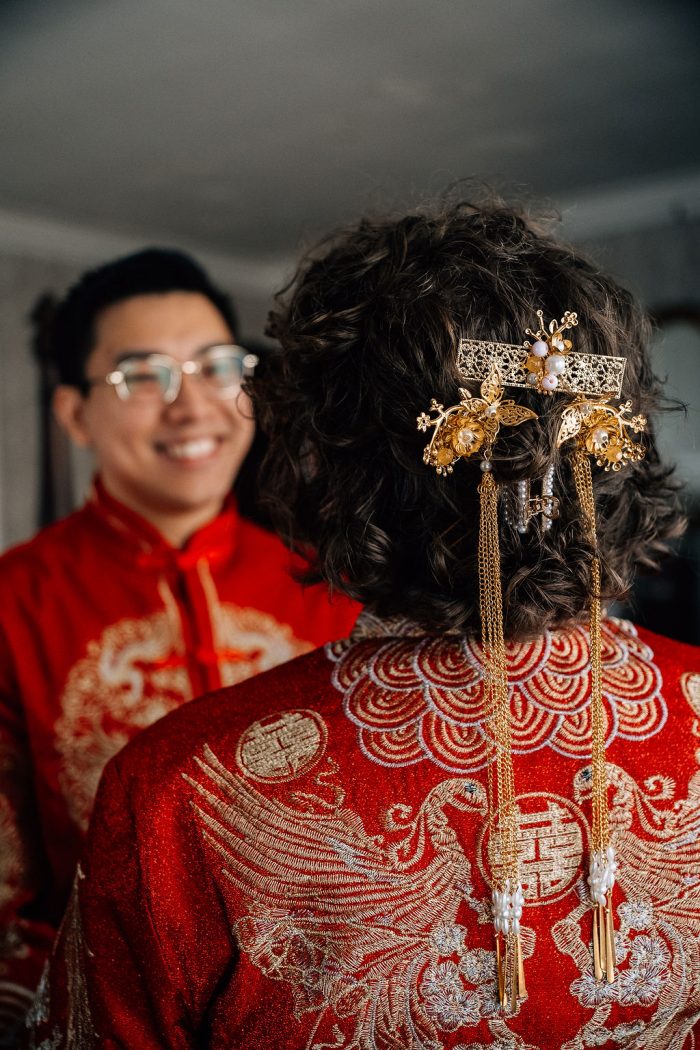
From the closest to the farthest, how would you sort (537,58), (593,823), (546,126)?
1. (593,823)
2. (537,58)
3. (546,126)

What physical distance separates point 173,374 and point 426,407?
3.17 ft

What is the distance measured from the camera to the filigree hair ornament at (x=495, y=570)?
0.77 metres

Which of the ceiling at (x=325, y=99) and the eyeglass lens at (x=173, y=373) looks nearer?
the eyeglass lens at (x=173, y=373)

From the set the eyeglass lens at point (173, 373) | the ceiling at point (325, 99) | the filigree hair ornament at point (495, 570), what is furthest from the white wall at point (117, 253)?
the filigree hair ornament at point (495, 570)

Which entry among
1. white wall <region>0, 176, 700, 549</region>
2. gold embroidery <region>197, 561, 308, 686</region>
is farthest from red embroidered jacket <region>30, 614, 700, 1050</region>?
white wall <region>0, 176, 700, 549</region>

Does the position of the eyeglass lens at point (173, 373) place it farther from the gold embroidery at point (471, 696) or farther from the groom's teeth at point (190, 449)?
the gold embroidery at point (471, 696)

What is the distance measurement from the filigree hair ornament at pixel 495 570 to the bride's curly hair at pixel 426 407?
19 millimetres

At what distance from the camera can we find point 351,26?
3.30 meters

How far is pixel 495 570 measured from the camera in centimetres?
80

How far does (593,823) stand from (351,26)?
3.20 meters

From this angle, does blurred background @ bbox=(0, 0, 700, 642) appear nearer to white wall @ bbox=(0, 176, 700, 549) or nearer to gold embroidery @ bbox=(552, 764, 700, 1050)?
white wall @ bbox=(0, 176, 700, 549)

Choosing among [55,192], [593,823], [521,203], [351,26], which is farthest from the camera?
[55,192]

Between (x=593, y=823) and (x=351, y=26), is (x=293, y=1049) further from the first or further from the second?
(x=351, y=26)

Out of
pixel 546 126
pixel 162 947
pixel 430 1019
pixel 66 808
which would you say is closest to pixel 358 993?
pixel 430 1019
